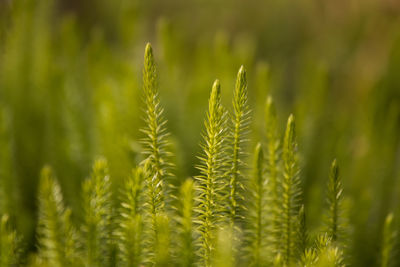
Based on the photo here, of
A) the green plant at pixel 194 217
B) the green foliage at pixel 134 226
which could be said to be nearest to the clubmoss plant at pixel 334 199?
the green plant at pixel 194 217

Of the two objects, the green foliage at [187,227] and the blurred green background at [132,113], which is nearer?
the green foliage at [187,227]

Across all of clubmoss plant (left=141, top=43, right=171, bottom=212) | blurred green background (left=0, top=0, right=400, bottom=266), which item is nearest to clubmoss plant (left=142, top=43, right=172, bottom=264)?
clubmoss plant (left=141, top=43, right=171, bottom=212)

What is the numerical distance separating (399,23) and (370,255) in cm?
33

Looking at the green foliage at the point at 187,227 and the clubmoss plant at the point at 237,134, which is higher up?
the clubmoss plant at the point at 237,134

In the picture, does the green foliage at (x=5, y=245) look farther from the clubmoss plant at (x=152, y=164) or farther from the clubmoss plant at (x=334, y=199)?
the clubmoss plant at (x=334, y=199)

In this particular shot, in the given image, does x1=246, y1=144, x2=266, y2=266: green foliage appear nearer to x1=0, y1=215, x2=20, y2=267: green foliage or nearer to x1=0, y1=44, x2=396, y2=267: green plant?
x1=0, y1=44, x2=396, y2=267: green plant

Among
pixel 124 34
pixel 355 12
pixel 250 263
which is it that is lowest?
pixel 250 263

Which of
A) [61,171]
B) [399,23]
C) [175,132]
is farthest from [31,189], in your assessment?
[399,23]

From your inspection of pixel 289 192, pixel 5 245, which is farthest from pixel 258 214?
pixel 5 245

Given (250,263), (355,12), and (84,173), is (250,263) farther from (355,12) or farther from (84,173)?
(355,12)

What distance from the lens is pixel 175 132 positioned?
1.41ft

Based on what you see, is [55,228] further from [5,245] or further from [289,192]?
[289,192]

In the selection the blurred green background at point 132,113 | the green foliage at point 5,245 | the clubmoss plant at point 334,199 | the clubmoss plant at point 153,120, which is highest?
the blurred green background at point 132,113

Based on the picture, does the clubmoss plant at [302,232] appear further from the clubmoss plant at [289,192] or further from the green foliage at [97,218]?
the green foliage at [97,218]
